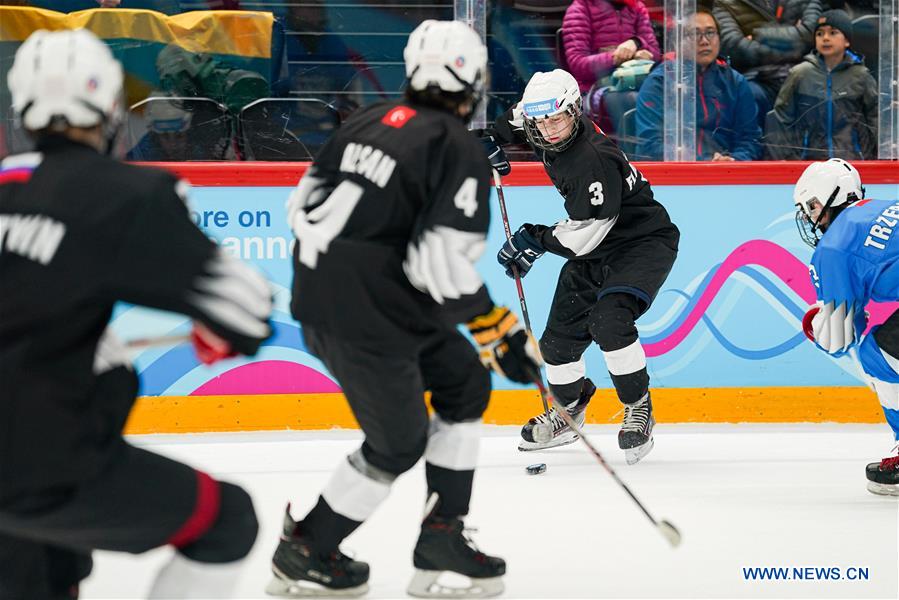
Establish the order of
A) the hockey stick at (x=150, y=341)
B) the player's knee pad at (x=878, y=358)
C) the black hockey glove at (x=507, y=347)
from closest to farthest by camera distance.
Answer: the hockey stick at (x=150, y=341) → the black hockey glove at (x=507, y=347) → the player's knee pad at (x=878, y=358)

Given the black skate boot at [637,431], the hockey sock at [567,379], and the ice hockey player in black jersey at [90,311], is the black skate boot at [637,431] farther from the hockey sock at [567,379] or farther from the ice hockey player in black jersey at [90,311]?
the ice hockey player in black jersey at [90,311]

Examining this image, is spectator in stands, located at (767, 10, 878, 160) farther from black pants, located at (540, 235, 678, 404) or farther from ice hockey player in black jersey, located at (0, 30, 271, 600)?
ice hockey player in black jersey, located at (0, 30, 271, 600)

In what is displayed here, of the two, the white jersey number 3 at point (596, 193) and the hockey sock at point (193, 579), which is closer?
the hockey sock at point (193, 579)

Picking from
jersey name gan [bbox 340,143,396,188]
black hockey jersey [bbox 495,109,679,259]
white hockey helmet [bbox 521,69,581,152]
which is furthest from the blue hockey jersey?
jersey name gan [bbox 340,143,396,188]

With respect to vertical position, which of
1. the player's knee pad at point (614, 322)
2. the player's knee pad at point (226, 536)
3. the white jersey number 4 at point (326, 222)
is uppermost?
the white jersey number 4 at point (326, 222)

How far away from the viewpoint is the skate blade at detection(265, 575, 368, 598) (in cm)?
278

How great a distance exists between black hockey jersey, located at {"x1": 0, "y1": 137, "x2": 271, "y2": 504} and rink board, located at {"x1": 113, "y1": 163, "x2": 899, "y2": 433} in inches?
131

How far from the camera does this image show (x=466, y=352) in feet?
9.16

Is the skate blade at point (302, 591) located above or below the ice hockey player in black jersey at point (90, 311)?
below

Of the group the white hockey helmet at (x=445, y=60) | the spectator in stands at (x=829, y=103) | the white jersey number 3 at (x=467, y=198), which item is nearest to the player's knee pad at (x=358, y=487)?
the white jersey number 3 at (x=467, y=198)

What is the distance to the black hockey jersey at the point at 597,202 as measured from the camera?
4332mm

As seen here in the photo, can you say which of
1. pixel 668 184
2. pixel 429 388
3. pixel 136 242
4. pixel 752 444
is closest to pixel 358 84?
pixel 668 184

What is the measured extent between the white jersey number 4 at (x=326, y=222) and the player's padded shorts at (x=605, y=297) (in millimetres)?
1929

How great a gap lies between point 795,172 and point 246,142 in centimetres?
249
